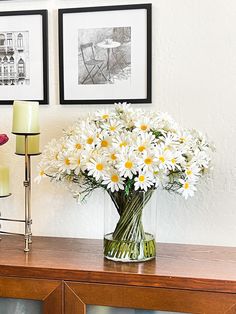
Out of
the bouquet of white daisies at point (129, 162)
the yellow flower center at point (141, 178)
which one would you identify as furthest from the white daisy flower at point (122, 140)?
the yellow flower center at point (141, 178)

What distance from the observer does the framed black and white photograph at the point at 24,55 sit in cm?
185

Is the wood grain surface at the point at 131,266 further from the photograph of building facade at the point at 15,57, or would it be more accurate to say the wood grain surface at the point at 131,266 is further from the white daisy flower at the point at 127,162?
the photograph of building facade at the point at 15,57

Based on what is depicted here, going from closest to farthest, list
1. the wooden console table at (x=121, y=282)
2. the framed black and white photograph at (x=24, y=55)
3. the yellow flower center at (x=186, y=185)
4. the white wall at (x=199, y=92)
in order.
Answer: the wooden console table at (x=121, y=282) → the yellow flower center at (x=186, y=185) → the white wall at (x=199, y=92) → the framed black and white photograph at (x=24, y=55)

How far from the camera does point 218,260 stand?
156cm

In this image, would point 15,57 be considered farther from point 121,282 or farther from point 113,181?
point 121,282

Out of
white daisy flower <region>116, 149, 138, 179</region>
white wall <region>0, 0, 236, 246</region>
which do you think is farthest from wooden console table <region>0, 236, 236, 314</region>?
white daisy flower <region>116, 149, 138, 179</region>

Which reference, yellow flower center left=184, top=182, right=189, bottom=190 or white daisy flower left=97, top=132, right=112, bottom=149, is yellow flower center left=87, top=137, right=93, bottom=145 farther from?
yellow flower center left=184, top=182, right=189, bottom=190

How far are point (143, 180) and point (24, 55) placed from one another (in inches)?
31.2

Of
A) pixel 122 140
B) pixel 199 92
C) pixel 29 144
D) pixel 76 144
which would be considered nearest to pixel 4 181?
pixel 29 144

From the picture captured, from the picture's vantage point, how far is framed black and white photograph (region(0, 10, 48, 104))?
1848mm

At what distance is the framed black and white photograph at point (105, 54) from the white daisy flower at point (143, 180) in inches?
17.9

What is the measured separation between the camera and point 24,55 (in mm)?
1863

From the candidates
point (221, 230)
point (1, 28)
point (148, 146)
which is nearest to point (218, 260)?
point (221, 230)

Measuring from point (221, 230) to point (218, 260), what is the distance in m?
0.22
